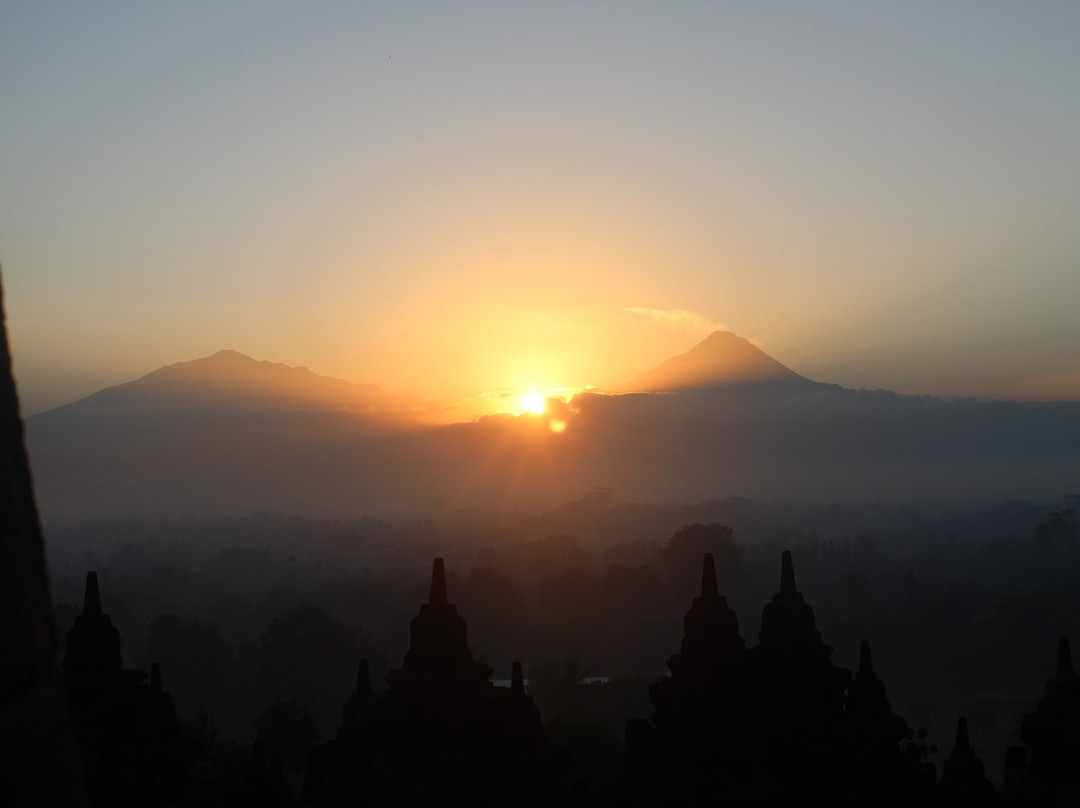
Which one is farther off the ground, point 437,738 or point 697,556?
point 437,738

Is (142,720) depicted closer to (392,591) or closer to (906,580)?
(392,591)

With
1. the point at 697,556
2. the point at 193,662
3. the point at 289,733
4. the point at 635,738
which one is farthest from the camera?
the point at 697,556

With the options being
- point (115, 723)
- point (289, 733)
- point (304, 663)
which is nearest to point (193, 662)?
point (304, 663)

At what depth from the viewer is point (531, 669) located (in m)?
65.4

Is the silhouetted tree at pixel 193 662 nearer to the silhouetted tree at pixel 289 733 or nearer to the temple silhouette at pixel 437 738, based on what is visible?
the silhouetted tree at pixel 289 733

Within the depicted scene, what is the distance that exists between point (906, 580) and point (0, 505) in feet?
343

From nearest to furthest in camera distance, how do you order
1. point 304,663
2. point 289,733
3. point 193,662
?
point 289,733
point 304,663
point 193,662

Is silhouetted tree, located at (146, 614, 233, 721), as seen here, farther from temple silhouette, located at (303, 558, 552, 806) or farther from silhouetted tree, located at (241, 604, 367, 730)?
temple silhouette, located at (303, 558, 552, 806)

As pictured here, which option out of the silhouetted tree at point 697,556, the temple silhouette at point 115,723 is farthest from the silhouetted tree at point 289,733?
the silhouetted tree at point 697,556

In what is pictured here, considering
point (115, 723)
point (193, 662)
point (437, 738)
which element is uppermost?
point (115, 723)

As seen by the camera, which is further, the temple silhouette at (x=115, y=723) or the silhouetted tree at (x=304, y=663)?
the silhouetted tree at (x=304, y=663)

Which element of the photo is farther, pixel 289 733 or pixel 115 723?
pixel 289 733

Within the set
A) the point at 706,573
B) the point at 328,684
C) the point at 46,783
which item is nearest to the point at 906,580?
the point at 328,684

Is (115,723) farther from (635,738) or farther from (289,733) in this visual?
(289,733)
